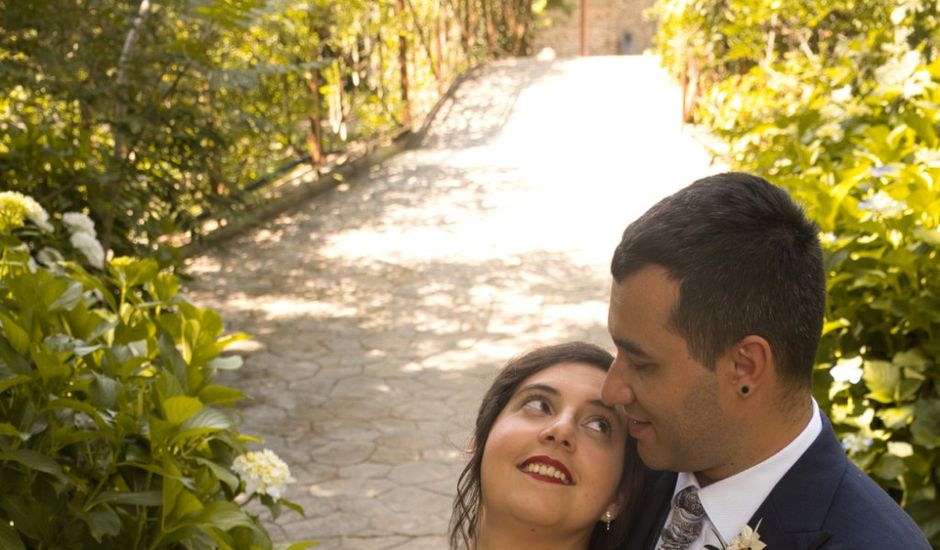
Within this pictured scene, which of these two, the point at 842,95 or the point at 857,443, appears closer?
the point at 857,443

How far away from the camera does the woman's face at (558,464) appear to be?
1.87 meters

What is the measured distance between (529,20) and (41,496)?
19.8 metres

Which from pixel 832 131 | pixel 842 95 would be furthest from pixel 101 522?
pixel 842 95

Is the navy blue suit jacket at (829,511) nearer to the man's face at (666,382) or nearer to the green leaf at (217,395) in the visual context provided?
the man's face at (666,382)

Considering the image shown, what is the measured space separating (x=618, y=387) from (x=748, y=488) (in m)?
0.24

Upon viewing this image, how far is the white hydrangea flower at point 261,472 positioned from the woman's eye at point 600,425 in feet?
4.18

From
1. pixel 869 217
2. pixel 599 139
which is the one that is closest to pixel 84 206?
pixel 869 217

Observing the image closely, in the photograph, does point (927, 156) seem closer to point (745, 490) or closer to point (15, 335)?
point (745, 490)

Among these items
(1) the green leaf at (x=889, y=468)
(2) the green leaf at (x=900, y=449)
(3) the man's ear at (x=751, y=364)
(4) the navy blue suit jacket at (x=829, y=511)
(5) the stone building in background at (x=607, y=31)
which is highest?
(3) the man's ear at (x=751, y=364)

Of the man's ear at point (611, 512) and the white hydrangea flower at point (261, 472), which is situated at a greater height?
Result: the man's ear at point (611, 512)

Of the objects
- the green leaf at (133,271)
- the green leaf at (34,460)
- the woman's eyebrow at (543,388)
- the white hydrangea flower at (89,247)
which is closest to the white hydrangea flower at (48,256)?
the white hydrangea flower at (89,247)

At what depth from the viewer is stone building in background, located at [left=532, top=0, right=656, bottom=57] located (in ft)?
104

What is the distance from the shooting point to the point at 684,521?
173 cm

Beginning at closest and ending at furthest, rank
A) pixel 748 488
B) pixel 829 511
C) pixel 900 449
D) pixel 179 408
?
pixel 829 511 < pixel 748 488 < pixel 179 408 < pixel 900 449
